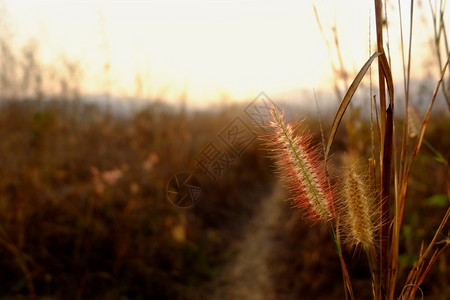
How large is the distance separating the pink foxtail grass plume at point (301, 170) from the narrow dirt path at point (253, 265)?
2.43 metres

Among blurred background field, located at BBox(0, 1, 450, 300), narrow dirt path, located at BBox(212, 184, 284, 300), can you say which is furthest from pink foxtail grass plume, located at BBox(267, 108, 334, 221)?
narrow dirt path, located at BBox(212, 184, 284, 300)

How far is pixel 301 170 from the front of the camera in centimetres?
73

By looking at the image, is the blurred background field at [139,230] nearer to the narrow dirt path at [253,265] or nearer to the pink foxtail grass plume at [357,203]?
the narrow dirt path at [253,265]

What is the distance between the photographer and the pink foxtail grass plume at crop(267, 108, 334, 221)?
72 centimetres

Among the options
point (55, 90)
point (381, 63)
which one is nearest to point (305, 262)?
point (381, 63)

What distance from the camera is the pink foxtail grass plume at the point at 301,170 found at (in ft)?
2.36

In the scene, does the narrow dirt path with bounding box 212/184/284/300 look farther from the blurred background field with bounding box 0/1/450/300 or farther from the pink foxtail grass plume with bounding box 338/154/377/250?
the pink foxtail grass plume with bounding box 338/154/377/250

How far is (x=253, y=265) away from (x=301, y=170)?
115 inches

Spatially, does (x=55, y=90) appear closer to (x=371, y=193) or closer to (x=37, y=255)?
(x=37, y=255)

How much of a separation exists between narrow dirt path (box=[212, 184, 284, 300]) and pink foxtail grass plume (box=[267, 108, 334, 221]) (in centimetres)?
243

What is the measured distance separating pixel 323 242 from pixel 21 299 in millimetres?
2185

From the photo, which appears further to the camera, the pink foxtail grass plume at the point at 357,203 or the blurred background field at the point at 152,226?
the blurred background field at the point at 152,226

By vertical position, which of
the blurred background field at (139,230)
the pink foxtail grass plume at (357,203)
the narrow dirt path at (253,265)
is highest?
the pink foxtail grass plume at (357,203)

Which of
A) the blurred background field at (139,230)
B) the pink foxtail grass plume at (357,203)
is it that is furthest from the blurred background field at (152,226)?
the pink foxtail grass plume at (357,203)
